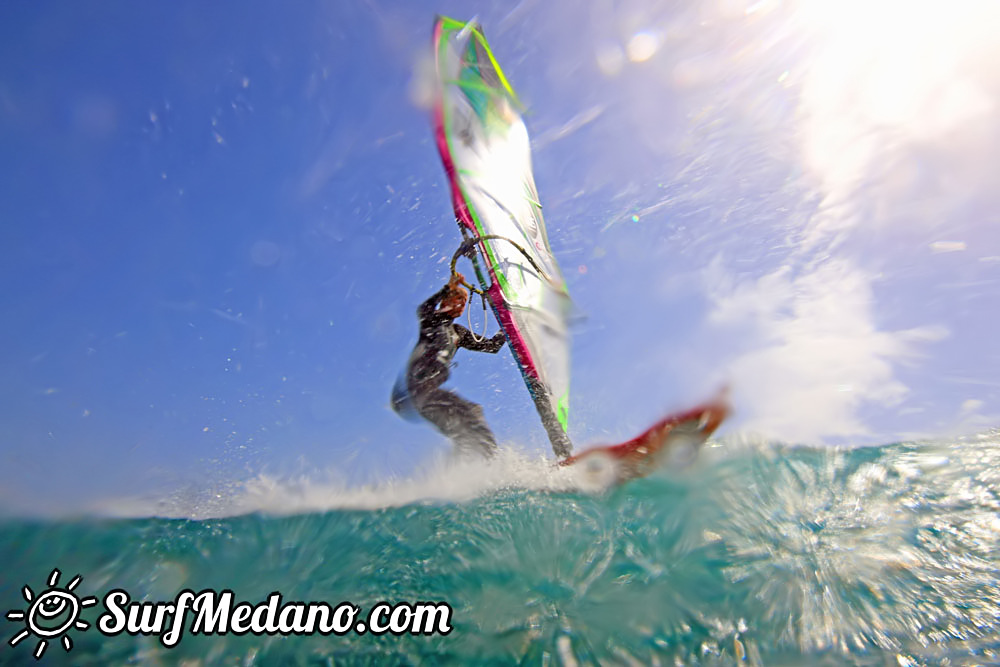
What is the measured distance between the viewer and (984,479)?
4609 mm

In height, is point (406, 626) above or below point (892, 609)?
above

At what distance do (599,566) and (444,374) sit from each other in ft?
8.52

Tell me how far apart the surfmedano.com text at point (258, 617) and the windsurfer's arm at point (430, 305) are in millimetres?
2837

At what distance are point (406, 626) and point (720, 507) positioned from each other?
8.75 feet

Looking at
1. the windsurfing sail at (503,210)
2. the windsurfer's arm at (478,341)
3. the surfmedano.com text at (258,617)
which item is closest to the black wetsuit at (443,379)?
the windsurfer's arm at (478,341)

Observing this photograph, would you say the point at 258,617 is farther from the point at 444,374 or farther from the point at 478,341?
the point at 478,341

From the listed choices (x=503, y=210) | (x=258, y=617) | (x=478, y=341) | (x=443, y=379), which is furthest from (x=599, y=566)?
(x=503, y=210)

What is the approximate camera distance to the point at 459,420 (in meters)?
5.00

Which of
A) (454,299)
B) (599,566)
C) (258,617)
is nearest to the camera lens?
(258,617)

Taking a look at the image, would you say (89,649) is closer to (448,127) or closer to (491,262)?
(491,262)

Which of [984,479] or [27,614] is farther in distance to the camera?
[984,479]

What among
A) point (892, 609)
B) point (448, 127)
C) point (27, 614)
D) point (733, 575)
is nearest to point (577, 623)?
point (733, 575)

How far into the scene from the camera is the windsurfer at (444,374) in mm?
4781

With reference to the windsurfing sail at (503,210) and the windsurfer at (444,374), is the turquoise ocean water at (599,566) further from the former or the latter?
the windsurfing sail at (503,210)
